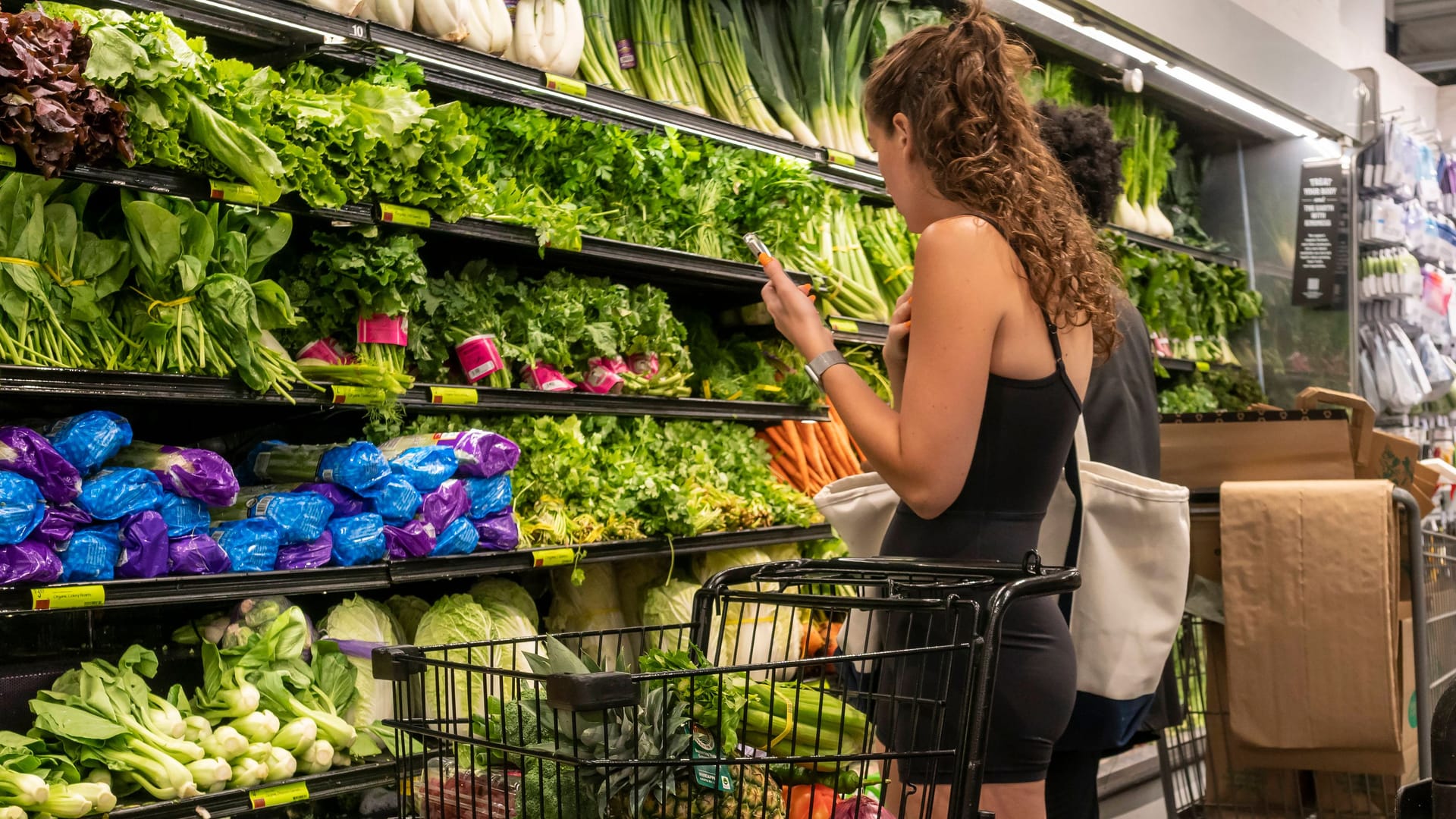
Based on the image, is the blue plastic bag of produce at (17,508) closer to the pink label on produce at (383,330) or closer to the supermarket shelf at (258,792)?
the supermarket shelf at (258,792)

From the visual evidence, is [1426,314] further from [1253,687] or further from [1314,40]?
[1253,687]

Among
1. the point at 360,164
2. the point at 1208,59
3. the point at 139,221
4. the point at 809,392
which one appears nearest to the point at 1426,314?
the point at 1208,59

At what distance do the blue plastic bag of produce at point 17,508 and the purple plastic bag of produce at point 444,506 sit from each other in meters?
0.90

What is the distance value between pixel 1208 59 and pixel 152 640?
5067 millimetres

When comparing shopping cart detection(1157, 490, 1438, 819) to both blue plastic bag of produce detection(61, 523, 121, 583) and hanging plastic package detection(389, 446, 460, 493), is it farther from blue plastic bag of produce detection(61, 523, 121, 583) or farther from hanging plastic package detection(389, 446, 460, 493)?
blue plastic bag of produce detection(61, 523, 121, 583)

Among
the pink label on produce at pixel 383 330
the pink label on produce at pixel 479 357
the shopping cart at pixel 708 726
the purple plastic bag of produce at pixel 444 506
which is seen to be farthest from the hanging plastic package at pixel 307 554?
the shopping cart at pixel 708 726

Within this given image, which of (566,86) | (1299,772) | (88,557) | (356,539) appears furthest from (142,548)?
(1299,772)

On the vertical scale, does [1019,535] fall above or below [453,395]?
below

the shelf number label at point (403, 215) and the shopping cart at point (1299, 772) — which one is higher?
the shelf number label at point (403, 215)

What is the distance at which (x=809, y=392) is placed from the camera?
4.47 meters

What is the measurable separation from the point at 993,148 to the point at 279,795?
80.6 inches

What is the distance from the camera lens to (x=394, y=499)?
121 inches

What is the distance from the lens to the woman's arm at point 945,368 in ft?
5.96

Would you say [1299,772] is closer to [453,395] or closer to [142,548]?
[453,395]
